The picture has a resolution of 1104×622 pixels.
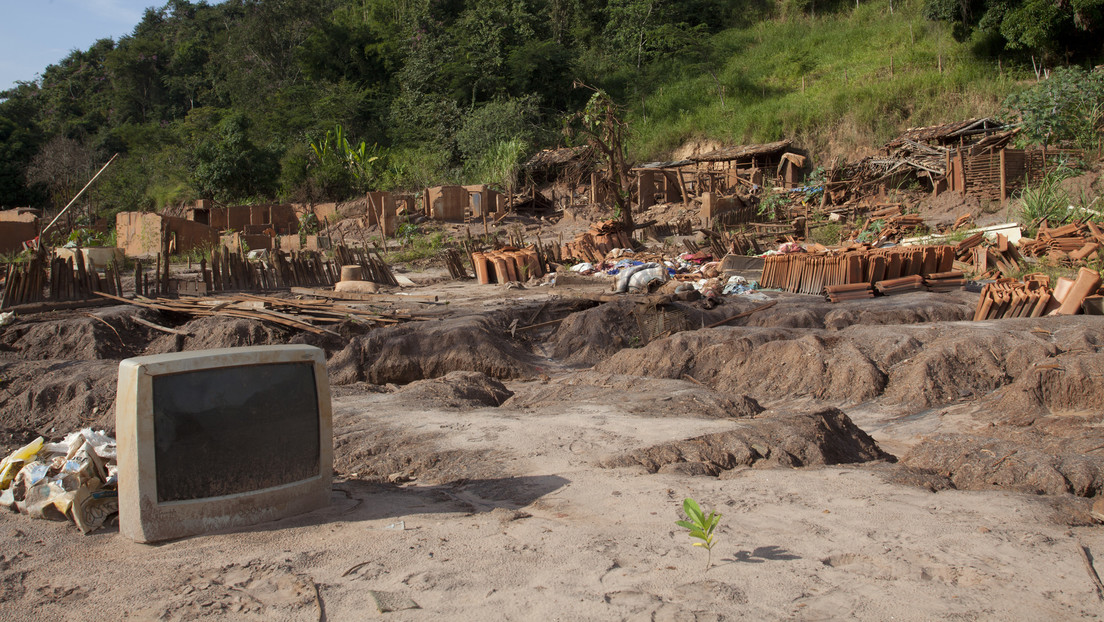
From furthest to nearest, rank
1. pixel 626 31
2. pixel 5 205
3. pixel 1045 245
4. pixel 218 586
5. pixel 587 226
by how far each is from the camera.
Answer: pixel 626 31 → pixel 5 205 → pixel 587 226 → pixel 1045 245 → pixel 218 586

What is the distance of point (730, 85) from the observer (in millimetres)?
31766

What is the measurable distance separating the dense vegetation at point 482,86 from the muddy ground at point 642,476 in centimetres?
1971

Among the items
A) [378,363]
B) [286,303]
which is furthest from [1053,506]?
[286,303]

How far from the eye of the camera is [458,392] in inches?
286

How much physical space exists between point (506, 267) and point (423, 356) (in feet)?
20.8

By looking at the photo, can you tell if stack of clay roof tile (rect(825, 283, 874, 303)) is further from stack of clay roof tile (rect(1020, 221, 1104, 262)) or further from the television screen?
the television screen

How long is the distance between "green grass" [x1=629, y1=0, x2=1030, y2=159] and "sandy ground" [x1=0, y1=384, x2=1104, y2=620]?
23.5 metres

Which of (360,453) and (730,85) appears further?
(730,85)

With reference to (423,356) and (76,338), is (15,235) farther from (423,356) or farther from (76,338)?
(423,356)

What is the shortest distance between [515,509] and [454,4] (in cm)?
4059

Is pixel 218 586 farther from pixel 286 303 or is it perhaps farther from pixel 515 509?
pixel 286 303

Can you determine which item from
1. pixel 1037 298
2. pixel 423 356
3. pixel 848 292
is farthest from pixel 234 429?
pixel 848 292

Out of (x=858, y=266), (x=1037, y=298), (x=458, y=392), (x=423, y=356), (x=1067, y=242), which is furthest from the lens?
(x=1067, y=242)

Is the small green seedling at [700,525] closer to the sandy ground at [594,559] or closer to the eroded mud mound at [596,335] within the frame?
the sandy ground at [594,559]
